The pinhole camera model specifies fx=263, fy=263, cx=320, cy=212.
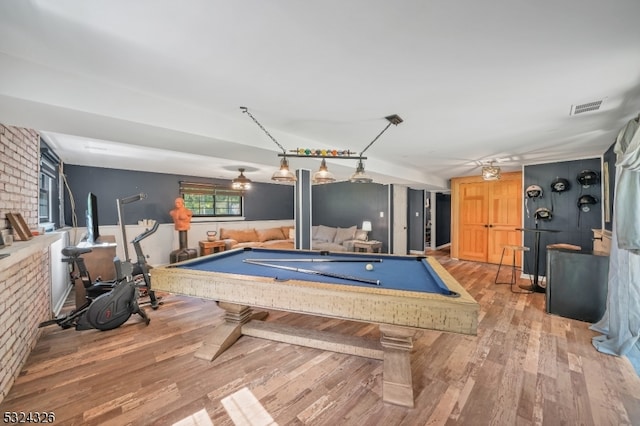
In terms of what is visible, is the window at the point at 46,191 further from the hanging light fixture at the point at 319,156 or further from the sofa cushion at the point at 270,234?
the sofa cushion at the point at 270,234

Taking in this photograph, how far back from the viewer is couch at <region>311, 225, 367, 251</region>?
680 cm

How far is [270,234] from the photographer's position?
7.51 meters

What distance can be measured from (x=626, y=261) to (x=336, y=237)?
5395 mm

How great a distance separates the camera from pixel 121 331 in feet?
9.49

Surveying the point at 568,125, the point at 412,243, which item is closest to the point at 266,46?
the point at 568,125

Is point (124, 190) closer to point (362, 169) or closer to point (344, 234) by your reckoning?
point (344, 234)

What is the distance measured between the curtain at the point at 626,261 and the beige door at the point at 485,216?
11.4 feet

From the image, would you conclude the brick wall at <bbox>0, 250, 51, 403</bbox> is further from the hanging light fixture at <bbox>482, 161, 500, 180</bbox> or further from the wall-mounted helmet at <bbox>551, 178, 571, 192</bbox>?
the wall-mounted helmet at <bbox>551, 178, 571, 192</bbox>

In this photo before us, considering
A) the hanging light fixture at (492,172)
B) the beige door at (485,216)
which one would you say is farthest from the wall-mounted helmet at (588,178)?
the beige door at (485,216)

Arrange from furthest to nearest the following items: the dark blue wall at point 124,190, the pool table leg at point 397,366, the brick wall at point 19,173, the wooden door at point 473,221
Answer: the wooden door at point 473,221 < the dark blue wall at point 124,190 < the brick wall at point 19,173 < the pool table leg at point 397,366

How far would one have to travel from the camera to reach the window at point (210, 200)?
21.4ft

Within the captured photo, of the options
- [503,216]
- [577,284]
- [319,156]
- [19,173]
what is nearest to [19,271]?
[19,173]

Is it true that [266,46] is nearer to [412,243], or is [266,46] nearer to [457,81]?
[457,81]

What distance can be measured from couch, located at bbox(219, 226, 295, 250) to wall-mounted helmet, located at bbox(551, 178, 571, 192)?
5.51 meters
